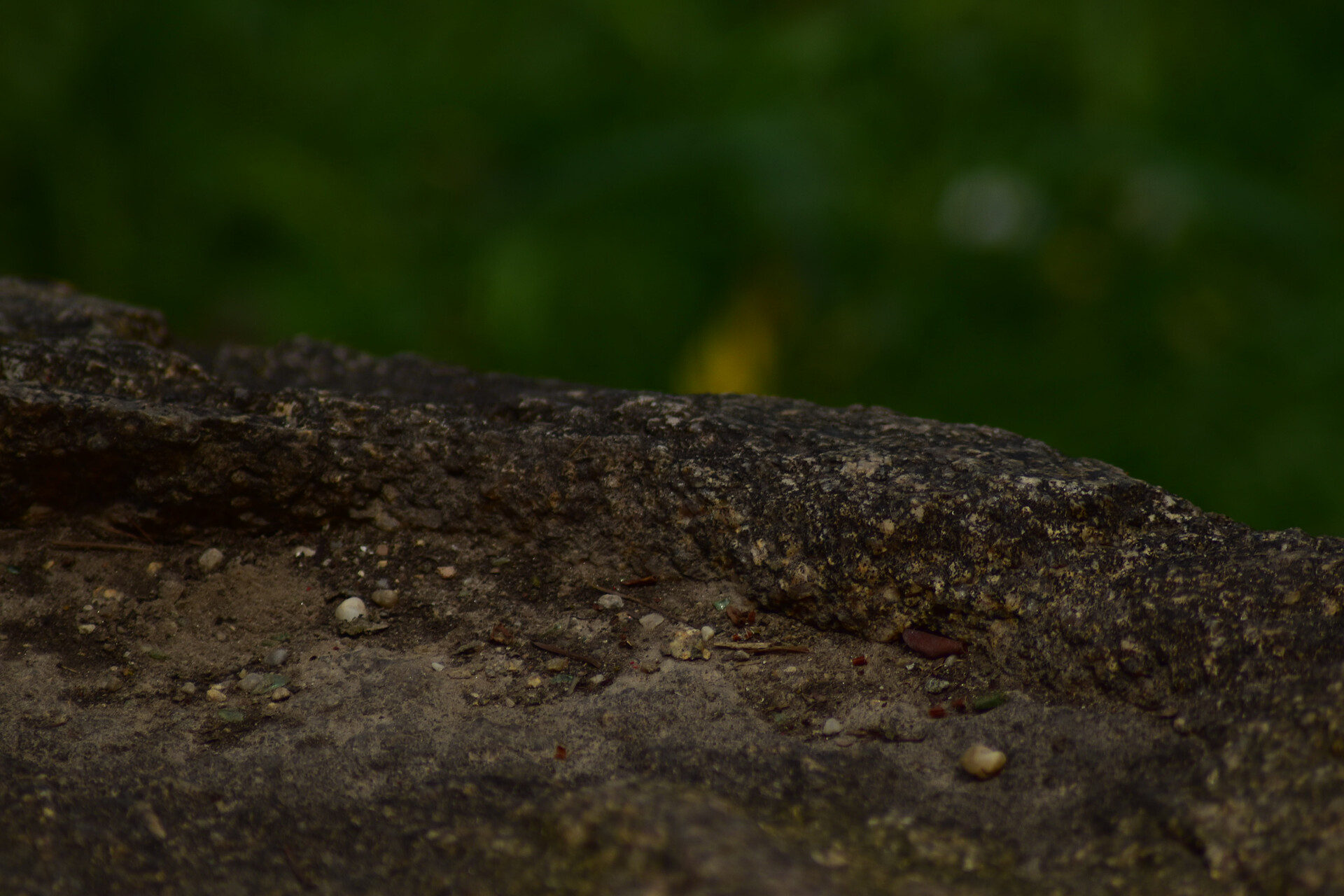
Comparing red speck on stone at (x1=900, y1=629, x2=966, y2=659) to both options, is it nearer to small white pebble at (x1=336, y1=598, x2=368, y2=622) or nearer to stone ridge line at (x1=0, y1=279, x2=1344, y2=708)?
stone ridge line at (x1=0, y1=279, x2=1344, y2=708)

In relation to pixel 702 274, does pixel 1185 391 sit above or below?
above

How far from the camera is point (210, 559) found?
3.34ft

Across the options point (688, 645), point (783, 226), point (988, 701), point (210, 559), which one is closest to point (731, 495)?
Result: point (688, 645)

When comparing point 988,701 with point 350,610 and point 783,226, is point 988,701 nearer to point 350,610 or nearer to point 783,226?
point 350,610

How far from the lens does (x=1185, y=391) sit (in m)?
2.35

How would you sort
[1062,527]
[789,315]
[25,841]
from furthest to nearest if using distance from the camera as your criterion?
[789,315] → [1062,527] → [25,841]

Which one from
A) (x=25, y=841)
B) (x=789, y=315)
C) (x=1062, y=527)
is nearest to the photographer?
(x=25, y=841)

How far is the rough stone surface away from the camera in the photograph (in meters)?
0.65

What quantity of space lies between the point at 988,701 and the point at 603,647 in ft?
0.98

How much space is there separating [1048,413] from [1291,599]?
159cm

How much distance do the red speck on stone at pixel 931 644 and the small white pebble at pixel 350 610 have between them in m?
0.45

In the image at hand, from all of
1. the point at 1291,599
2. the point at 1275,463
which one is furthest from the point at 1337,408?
the point at 1291,599

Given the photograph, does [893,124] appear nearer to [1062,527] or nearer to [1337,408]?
[1337,408]

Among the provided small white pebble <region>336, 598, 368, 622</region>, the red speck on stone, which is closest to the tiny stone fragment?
the red speck on stone
